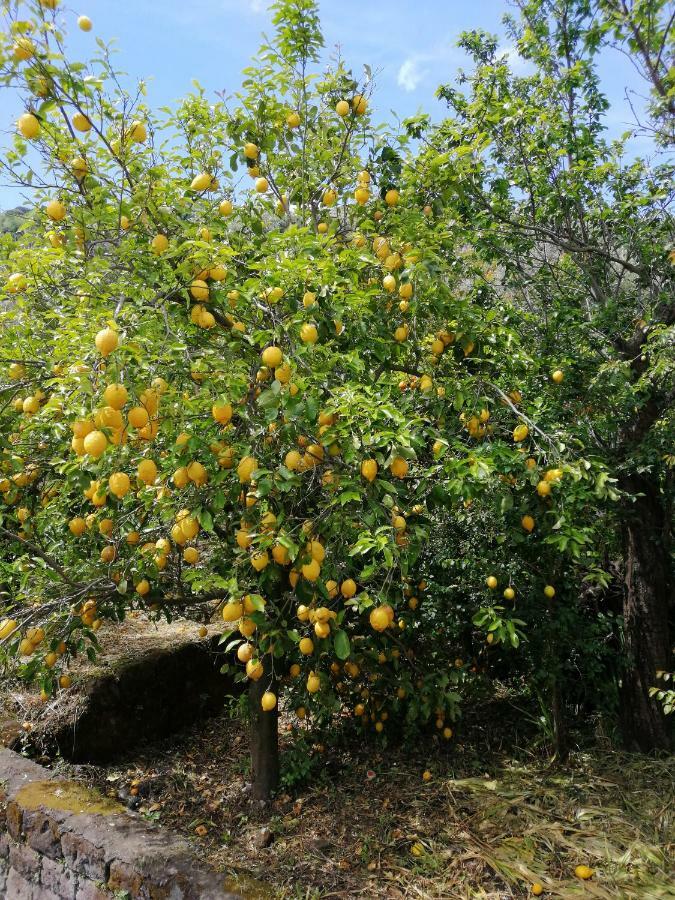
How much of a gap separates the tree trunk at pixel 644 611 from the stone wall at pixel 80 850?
8.58 ft

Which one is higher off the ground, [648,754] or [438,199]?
[438,199]

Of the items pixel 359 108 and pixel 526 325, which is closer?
pixel 359 108

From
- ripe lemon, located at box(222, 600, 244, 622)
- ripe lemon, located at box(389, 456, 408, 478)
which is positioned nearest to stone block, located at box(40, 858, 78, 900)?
ripe lemon, located at box(222, 600, 244, 622)

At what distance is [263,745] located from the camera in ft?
11.3

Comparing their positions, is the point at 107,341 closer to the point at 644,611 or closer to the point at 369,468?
the point at 369,468

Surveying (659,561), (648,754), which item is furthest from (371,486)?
(648,754)

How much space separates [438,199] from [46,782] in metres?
3.39

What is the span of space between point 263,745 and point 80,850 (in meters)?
1.09

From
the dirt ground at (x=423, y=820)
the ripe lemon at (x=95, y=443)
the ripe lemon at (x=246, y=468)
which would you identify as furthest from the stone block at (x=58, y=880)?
the ripe lemon at (x=95, y=443)

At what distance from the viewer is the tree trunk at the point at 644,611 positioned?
370 centimetres

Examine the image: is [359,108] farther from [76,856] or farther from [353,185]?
[76,856]

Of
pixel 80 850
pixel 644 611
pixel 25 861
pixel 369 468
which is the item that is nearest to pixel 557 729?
pixel 644 611

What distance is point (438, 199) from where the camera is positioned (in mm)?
3127

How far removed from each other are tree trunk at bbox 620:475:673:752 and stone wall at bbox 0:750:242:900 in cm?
262
